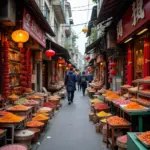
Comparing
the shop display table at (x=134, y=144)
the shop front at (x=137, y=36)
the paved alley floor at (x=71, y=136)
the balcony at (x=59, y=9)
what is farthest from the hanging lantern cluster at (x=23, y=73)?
the balcony at (x=59, y=9)

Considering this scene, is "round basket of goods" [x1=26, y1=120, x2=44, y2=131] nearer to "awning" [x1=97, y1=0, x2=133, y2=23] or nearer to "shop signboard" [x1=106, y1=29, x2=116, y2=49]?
"awning" [x1=97, y1=0, x2=133, y2=23]

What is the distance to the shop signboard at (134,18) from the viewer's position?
681 cm

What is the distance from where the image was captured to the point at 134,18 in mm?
8352

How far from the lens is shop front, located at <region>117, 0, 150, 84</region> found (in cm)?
731

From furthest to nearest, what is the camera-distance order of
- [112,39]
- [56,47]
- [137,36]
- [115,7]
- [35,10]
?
[56,47] < [112,39] < [137,36] < [115,7] < [35,10]

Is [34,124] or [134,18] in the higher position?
[134,18]

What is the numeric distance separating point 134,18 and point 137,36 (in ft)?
7.25

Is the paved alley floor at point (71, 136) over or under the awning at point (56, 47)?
under

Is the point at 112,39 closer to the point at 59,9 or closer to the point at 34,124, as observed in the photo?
the point at 34,124

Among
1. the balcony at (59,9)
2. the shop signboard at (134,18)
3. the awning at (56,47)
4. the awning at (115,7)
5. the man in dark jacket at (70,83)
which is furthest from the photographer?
the balcony at (59,9)

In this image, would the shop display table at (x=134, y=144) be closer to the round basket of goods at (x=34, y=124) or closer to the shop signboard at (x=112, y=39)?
the round basket of goods at (x=34, y=124)

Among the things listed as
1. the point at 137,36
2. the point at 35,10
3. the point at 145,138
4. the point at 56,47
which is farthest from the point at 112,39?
the point at 145,138

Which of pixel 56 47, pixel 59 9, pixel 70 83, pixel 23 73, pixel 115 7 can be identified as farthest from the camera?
pixel 59 9

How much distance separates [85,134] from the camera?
8.82 metres
